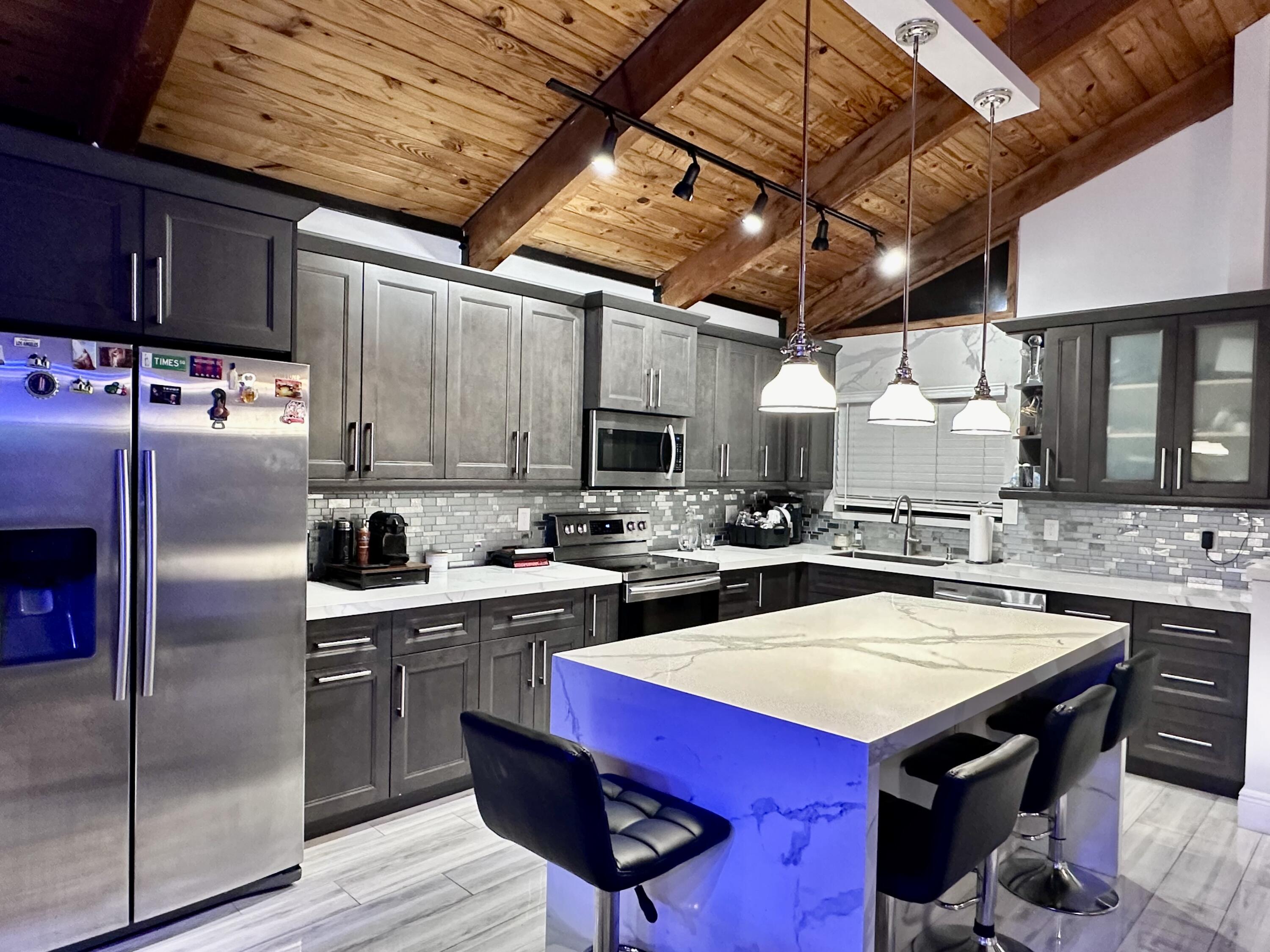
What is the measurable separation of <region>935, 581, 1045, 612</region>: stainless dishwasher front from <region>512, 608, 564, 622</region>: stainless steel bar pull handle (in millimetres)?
1997

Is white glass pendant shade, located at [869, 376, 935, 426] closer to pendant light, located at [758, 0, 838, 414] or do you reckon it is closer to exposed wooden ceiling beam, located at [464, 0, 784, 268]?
pendant light, located at [758, 0, 838, 414]

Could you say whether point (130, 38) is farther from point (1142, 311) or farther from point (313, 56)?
point (1142, 311)

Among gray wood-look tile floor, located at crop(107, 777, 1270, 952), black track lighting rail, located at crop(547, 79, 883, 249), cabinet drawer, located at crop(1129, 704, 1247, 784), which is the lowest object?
gray wood-look tile floor, located at crop(107, 777, 1270, 952)

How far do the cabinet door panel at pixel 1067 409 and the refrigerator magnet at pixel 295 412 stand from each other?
154 inches

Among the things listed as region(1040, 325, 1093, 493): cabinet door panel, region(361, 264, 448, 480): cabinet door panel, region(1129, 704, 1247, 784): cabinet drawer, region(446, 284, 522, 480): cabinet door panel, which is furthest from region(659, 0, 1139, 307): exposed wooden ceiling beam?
region(1129, 704, 1247, 784): cabinet drawer

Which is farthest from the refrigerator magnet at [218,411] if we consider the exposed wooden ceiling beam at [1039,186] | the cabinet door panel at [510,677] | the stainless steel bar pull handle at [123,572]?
the exposed wooden ceiling beam at [1039,186]

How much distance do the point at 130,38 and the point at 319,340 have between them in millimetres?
1185

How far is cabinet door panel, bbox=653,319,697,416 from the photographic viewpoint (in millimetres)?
4668

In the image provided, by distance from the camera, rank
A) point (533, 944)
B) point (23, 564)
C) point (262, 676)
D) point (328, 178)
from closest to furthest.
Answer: point (23, 564) → point (533, 944) → point (262, 676) → point (328, 178)

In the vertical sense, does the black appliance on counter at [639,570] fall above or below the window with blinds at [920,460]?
below

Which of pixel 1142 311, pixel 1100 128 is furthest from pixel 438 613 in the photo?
pixel 1100 128

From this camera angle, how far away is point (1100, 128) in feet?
15.4

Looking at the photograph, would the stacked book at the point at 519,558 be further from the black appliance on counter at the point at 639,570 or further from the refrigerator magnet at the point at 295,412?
the refrigerator magnet at the point at 295,412

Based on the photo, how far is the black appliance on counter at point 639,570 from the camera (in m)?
4.17
